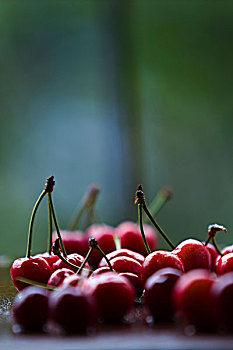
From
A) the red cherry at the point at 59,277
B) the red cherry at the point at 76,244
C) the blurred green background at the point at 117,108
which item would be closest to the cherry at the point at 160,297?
the red cherry at the point at 59,277

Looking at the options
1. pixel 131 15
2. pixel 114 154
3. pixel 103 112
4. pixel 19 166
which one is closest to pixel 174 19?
pixel 131 15

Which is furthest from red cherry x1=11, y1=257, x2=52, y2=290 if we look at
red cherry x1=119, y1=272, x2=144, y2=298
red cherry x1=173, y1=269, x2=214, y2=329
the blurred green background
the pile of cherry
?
the blurred green background

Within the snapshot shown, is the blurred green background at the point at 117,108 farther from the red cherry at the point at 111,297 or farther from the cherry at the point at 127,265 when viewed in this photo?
the red cherry at the point at 111,297

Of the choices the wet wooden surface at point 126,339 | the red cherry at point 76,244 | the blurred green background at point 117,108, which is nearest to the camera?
the wet wooden surface at point 126,339

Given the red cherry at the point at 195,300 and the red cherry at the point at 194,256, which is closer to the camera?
the red cherry at the point at 195,300

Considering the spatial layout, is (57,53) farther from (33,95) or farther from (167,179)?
(167,179)

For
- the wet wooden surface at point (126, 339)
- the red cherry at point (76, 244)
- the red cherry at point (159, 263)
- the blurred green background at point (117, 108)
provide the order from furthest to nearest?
1. the blurred green background at point (117, 108)
2. the red cherry at point (76, 244)
3. the red cherry at point (159, 263)
4. the wet wooden surface at point (126, 339)

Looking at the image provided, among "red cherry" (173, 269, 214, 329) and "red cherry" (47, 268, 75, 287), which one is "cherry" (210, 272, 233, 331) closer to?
"red cherry" (173, 269, 214, 329)
